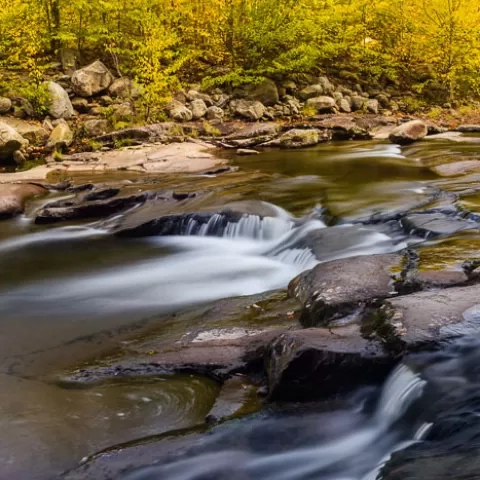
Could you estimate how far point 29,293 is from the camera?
5699 millimetres

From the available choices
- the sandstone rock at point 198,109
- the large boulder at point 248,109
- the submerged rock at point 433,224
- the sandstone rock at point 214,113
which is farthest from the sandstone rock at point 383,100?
the submerged rock at point 433,224

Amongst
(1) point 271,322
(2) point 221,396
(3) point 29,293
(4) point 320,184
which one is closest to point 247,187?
(4) point 320,184

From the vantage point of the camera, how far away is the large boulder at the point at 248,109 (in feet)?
53.8

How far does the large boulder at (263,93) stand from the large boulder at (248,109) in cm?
65

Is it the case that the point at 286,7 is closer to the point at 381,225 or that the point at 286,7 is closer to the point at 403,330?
the point at 381,225

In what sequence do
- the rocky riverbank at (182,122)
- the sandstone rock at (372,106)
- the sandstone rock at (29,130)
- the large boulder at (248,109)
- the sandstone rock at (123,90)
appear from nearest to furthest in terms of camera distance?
the rocky riverbank at (182,122) < the sandstone rock at (29,130) < the sandstone rock at (123,90) < the large boulder at (248,109) < the sandstone rock at (372,106)

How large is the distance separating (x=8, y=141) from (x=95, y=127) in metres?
2.82

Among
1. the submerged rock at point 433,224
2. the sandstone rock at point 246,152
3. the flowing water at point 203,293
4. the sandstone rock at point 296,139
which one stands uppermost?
the sandstone rock at point 296,139

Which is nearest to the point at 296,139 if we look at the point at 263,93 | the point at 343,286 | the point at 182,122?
the point at 182,122

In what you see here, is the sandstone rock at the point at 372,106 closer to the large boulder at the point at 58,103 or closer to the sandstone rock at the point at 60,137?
the large boulder at the point at 58,103

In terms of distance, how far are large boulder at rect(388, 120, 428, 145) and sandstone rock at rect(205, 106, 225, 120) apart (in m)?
4.96

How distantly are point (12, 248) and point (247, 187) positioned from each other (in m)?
3.71

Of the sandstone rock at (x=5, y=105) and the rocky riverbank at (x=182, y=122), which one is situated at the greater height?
the sandstone rock at (x=5, y=105)

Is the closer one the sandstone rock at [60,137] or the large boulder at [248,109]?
the sandstone rock at [60,137]
